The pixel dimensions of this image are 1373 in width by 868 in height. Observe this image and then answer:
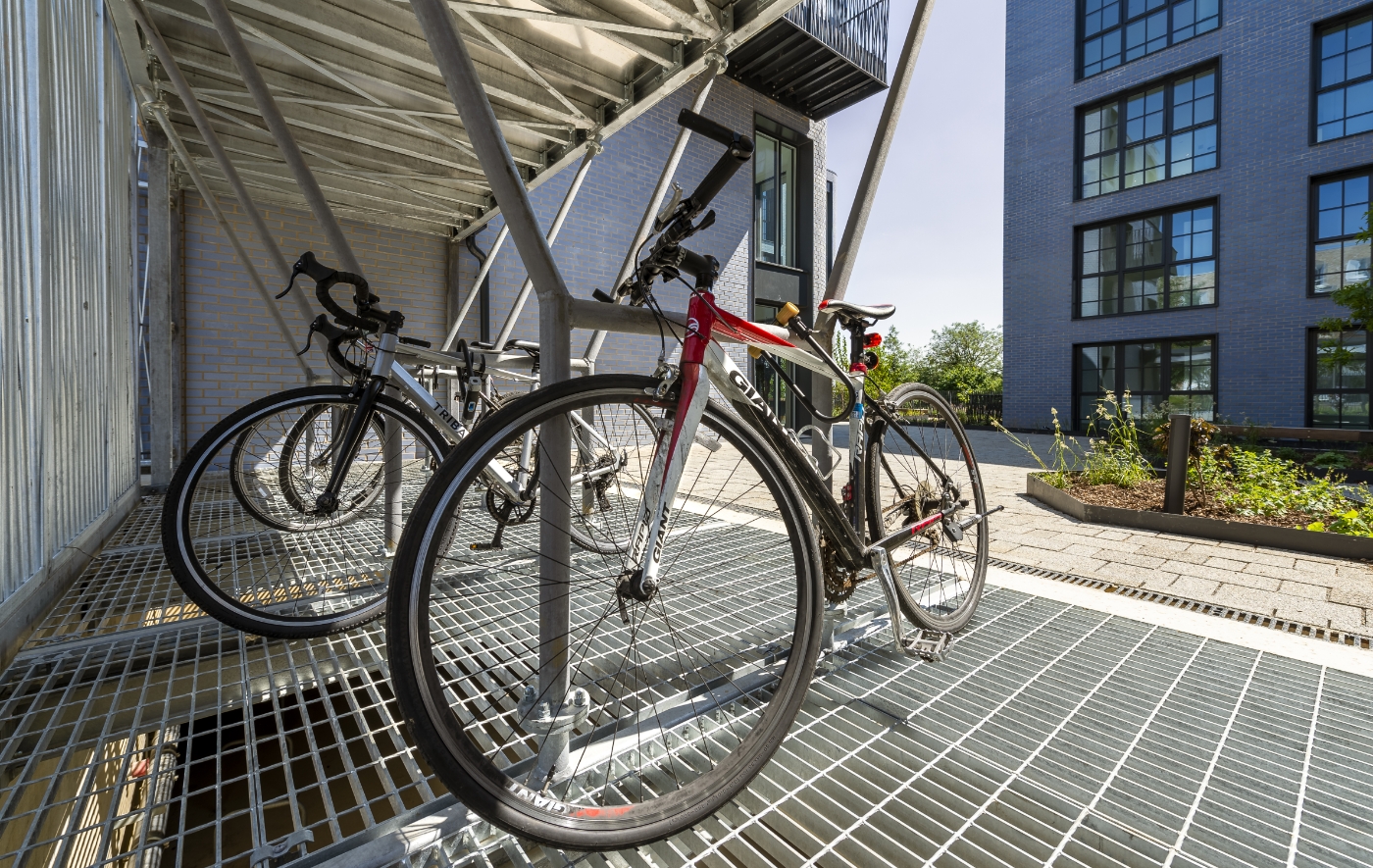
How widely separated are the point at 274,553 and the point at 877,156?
110 inches

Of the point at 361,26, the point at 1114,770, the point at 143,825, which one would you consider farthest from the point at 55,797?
the point at 361,26

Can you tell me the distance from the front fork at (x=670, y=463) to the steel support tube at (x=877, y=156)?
0.79 m

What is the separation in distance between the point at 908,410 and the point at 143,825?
7.05 ft

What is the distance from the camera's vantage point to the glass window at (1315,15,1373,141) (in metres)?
9.50

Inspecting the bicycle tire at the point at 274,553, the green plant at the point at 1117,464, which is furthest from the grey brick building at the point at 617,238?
the green plant at the point at 1117,464

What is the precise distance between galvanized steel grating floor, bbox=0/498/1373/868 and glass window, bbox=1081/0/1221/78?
14.5 m

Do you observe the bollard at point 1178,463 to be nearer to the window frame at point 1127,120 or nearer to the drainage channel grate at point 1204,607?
the drainage channel grate at point 1204,607

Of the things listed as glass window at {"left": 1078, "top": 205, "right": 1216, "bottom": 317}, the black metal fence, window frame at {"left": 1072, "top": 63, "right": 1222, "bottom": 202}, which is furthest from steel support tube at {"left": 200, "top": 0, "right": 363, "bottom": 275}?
the black metal fence

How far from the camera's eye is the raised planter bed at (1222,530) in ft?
10.6

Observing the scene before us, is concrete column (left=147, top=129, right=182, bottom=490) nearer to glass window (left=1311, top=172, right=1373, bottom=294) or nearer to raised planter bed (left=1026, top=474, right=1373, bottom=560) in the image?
raised planter bed (left=1026, top=474, right=1373, bottom=560)

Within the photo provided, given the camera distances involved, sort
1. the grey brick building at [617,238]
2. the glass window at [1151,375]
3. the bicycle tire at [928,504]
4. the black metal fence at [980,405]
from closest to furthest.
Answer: the bicycle tire at [928,504]
the grey brick building at [617,238]
the glass window at [1151,375]
the black metal fence at [980,405]

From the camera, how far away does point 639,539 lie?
3.88 feet

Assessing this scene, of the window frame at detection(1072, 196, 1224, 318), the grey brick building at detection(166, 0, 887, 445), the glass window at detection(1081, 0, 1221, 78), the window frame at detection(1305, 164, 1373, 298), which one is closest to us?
the grey brick building at detection(166, 0, 887, 445)

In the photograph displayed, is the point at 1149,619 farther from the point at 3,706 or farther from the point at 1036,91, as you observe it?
the point at 1036,91
